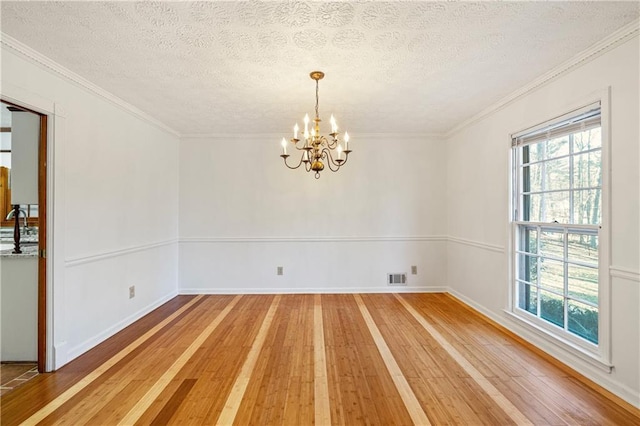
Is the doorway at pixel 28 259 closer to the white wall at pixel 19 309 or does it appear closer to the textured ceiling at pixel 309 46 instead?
the white wall at pixel 19 309

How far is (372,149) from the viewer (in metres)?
4.89

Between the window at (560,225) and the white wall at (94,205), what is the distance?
14.5 feet

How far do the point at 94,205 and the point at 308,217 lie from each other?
9.20 ft

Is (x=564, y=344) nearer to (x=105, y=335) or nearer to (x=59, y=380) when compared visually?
(x=59, y=380)

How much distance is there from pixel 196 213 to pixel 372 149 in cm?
305

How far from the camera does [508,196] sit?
11.1 feet

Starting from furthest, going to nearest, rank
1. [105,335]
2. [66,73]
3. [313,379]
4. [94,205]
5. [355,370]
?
1. [105,335]
2. [94,205]
3. [66,73]
4. [355,370]
5. [313,379]

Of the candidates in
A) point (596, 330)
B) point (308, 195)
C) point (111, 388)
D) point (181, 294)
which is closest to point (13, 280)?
point (111, 388)

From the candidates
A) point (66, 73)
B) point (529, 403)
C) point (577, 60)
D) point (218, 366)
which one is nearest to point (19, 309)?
point (218, 366)

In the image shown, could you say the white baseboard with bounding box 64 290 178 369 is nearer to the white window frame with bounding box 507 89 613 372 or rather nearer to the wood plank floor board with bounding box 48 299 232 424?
the wood plank floor board with bounding box 48 299 232 424

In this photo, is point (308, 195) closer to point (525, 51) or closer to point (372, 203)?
point (372, 203)

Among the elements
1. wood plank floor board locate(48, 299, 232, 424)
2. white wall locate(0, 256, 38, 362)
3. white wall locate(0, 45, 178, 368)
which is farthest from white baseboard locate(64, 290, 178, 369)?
wood plank floor board locate(48, 299, 232, 424)

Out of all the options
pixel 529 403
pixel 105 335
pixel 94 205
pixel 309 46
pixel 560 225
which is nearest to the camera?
pixel 529 403

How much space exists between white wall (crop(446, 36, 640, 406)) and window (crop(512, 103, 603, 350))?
14 centimetres
